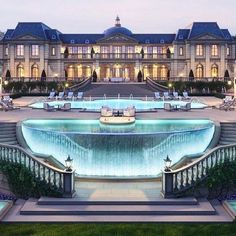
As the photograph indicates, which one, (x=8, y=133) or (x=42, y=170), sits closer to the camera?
(x=42, y=170)

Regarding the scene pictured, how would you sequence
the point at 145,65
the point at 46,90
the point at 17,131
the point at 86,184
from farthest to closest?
1. the point at 145,65
2. the point at 46,90
3. the point at 17,131
4. the point at 86,184

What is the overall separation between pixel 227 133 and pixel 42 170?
30.4ft

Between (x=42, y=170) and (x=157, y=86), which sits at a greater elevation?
(x=157, y=86)

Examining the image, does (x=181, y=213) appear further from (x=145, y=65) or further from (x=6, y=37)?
(x=6, y=37)

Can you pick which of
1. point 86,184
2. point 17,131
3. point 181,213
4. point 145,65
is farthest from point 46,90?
point 181,213

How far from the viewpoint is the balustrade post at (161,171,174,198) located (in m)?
14.7

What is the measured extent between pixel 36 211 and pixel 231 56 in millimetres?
73606

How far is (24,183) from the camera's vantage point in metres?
15.0

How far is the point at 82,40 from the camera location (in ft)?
279

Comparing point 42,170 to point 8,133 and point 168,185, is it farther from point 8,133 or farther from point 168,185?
point 8,133

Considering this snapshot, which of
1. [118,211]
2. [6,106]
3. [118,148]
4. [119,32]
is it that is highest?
[119,32]

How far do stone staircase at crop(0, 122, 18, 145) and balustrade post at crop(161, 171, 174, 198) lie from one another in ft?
25.7

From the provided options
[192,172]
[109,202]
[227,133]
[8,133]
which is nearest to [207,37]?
[227,133]

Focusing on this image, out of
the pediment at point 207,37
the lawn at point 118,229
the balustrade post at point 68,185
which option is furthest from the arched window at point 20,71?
the lawn at point 118,229
